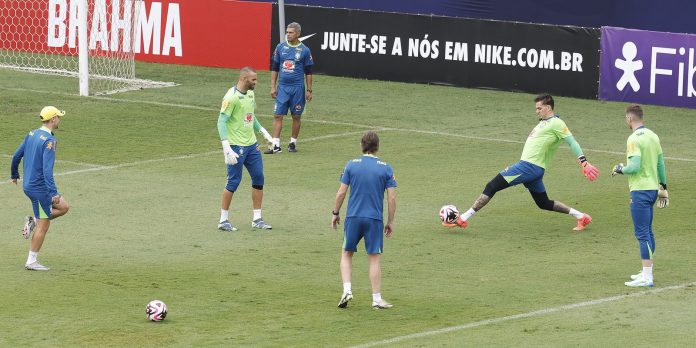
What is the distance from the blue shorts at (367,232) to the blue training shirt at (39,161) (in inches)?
147

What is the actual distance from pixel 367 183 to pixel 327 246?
3.39 metres

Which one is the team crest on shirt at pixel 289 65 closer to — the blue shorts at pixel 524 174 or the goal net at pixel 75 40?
the blue shorts at pixel 524 174

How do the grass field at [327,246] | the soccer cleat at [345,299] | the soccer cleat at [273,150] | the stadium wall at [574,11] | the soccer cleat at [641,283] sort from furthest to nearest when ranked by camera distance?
the stadium wall at [574,11] → the soccer cleat at [273,150] → the soccer cleat at [641,283] → the soccer cleat at [345,299] → the grass field at [327,246]

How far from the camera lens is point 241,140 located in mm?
19297

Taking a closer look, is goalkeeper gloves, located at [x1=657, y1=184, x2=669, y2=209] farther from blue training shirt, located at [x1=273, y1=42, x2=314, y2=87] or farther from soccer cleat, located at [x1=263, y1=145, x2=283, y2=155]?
blue training shirt, located at [x1=273, y1=42, x2=314, y2=87]

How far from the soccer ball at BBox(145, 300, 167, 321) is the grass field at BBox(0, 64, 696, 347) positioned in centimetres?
10

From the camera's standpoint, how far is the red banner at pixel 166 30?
3625 cm

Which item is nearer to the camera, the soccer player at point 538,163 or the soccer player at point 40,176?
the soccer player at point 40,176

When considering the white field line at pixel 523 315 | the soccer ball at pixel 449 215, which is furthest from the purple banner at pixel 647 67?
the white field line at pixel 523 315

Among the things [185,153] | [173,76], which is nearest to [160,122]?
[185,153]

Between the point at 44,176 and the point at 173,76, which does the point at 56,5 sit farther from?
the point at 44,176

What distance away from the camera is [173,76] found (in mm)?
35875

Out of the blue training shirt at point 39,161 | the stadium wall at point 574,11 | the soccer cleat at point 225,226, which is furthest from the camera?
the stadium wall at point 574,11

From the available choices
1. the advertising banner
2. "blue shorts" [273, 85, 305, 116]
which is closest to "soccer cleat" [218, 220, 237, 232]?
"blue shorts" [273, 85, 305, 116]
